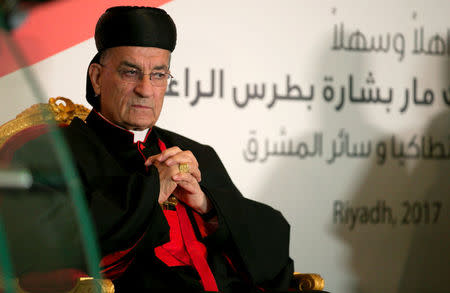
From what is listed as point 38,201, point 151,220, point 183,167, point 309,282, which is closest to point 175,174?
point 183,167

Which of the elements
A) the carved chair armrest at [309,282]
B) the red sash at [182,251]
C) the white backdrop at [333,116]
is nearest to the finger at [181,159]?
the red sash at [182,251]

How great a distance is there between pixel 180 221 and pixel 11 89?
189 centimetres

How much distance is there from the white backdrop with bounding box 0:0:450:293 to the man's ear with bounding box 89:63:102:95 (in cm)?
100

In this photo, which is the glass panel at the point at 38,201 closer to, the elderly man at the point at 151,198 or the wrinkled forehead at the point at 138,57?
the elderly man at the point at 151,198

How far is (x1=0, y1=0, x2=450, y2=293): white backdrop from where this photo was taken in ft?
13.1

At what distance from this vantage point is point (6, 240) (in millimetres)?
651

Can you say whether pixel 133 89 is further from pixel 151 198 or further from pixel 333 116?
pixel 333 116

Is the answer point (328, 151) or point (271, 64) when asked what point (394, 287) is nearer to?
point (328, 151)

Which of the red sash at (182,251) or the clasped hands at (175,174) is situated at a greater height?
the clasped hands at (175,174)

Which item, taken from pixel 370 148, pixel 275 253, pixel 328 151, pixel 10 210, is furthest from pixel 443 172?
pixel 10 210

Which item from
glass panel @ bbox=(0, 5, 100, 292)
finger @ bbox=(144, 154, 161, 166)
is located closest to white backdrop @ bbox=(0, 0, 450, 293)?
finger @ bbox=(144, 154, 161, 166)

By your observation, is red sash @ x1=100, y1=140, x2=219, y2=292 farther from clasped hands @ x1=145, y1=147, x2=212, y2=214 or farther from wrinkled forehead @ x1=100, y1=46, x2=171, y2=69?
wrinkled forehead @ x1=100, y1=46, x2=171, y2=69

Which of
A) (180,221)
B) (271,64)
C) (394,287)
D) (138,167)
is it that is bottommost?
(394,287)

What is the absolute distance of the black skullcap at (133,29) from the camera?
2.56 m
